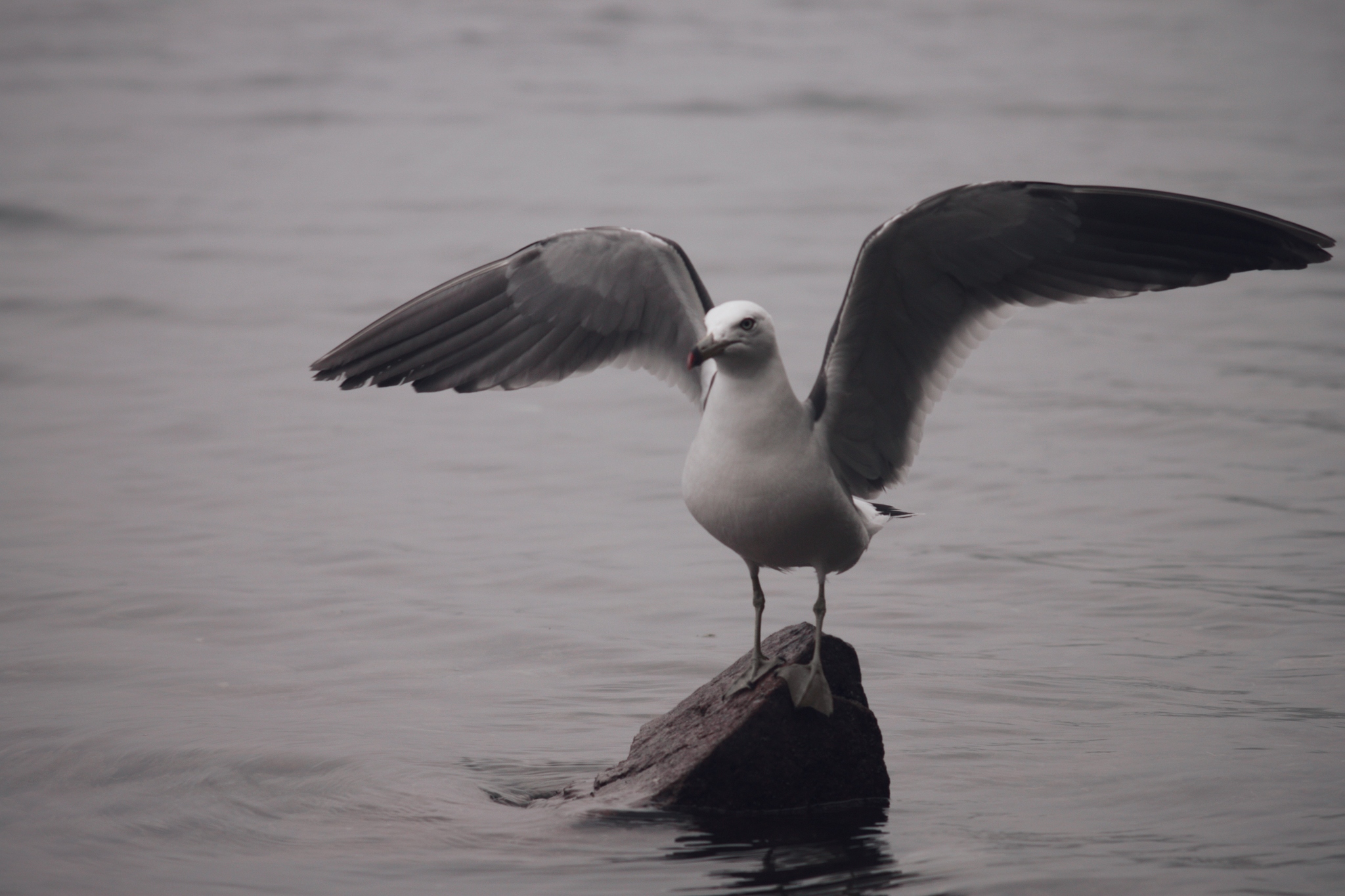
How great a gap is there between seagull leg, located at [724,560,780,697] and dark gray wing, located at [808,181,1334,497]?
2.04ft

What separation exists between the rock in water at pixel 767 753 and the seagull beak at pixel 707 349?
1295 mm

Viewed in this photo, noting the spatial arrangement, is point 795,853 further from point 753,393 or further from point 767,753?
point 753,393

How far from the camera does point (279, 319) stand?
15.9 m

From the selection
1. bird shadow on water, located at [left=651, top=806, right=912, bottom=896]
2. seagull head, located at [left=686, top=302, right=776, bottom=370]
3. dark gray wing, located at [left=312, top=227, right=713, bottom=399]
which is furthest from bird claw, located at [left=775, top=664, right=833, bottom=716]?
dark gray wing, located at [left=312, top=227, right=713, bottom=399]

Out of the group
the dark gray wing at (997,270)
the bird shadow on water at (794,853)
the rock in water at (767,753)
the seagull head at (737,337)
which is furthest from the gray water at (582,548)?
the seagull head at (737,337)

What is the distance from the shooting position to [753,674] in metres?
6.12

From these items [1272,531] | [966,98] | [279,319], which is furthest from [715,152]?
[1272,531]

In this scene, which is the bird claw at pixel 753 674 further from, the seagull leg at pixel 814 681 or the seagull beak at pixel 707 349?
the seagull beak at pixel 707 349

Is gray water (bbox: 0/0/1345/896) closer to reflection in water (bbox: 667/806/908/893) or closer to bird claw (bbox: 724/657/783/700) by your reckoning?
reflection in water (bbox: 667/806/908/893)

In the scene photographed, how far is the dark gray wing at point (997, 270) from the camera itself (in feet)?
20.1

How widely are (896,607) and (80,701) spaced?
437cm

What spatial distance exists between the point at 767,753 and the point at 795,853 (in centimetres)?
39

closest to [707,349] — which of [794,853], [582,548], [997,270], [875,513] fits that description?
[875,513]

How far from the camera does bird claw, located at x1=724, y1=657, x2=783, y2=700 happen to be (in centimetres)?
610
